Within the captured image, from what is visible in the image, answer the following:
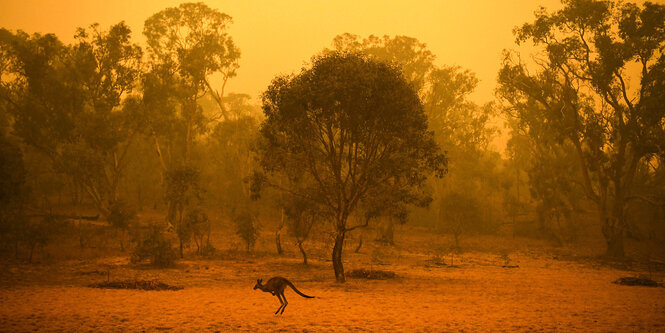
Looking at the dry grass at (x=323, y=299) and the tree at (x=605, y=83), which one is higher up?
the tree at (x=605, y=83)

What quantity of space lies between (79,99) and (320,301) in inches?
1180

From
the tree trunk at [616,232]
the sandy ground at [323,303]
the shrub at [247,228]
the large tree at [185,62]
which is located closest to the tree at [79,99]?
the large tree at [185,62]

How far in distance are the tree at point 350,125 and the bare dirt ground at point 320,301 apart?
4.26 m

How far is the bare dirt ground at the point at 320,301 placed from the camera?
1130cm

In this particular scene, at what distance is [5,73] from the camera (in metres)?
42.3

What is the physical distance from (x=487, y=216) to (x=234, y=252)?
35.3 metres

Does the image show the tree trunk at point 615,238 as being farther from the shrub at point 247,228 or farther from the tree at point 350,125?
the shrub at point 247,228

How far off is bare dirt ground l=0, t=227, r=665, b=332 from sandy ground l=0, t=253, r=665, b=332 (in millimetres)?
31

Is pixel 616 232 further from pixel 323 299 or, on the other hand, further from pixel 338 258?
pixel 323 299

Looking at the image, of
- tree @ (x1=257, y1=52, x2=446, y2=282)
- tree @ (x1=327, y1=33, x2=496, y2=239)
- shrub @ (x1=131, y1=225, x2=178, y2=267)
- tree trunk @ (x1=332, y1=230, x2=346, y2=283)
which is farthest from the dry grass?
tree @ (x1=327, y1=33, x2=496, y2=239)

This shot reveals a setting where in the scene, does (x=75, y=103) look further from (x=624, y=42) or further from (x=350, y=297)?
(x=624, y=42)

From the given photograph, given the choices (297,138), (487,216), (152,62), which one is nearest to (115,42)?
(152,62)

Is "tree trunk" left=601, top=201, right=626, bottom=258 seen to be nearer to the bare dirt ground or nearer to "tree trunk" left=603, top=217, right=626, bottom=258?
"tree trunk" left=603, top=217, right=626, bottom=258

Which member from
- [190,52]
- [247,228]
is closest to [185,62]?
[190,52]
